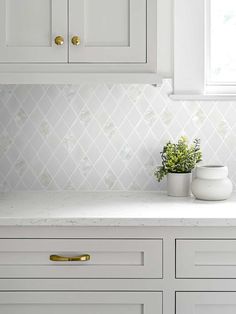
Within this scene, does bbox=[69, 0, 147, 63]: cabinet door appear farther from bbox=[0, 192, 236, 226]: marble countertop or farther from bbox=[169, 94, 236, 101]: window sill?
bbox=[0, 192, 236, 226]: marble countertop

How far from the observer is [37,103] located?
2959 mm

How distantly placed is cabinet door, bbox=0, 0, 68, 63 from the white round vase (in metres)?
0.78

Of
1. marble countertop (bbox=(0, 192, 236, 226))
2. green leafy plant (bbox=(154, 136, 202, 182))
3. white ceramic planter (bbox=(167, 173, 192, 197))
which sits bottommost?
marble countertop (bbox=(0, 192, 236, 226))

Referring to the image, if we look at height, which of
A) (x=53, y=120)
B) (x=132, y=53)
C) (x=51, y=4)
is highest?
(x=51, y=4)

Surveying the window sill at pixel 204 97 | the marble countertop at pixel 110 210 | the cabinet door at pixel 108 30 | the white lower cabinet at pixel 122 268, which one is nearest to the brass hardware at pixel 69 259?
the white lower cabinet at pixel 122 268

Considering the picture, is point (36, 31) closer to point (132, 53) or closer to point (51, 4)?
point (51, 4)

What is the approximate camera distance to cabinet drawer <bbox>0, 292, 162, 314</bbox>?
2.32 meters

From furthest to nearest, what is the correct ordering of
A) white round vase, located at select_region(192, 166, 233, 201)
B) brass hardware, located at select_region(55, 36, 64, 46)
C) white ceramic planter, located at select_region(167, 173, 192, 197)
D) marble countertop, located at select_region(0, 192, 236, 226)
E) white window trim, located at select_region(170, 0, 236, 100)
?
white window trim, located at select_region(170, 0, 236, 100) < white ceramic planter, located at select_region(167, 173, 192, 197) < white round vase, located at select_region(192, 166, 233, 201) < brass hardware, located at select_region(55, 36, 64, 46) < marble countertop, located at select_region(0, 192, 236, 226)

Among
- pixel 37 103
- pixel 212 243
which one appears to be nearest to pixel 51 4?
pixel 37 103

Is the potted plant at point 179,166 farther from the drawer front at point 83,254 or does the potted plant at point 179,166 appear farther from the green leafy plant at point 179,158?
the drawer front at point 83,254

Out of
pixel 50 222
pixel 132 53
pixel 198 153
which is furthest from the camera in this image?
pixel 198 153

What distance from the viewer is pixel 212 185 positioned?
8.72 feet

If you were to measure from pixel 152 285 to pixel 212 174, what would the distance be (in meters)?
0.61

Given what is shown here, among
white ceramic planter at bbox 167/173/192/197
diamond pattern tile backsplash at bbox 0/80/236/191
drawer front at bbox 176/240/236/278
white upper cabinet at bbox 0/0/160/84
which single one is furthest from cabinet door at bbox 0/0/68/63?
drawer front at bbox 176/240/236/278
